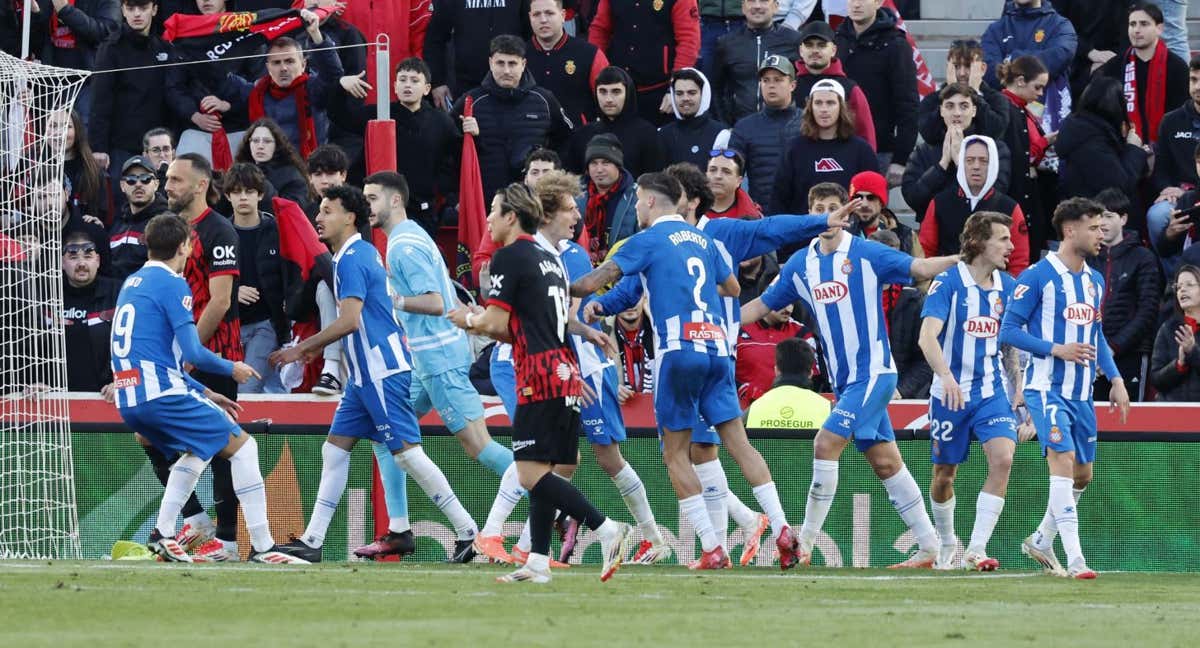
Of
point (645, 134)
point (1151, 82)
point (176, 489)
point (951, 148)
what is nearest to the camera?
point (176, 489)

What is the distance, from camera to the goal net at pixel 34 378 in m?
12.7

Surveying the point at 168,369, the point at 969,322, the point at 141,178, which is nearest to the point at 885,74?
the point at 969,322

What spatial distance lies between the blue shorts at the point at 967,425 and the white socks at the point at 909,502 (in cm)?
34

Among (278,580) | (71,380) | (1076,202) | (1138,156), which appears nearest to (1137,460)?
(1076,202)

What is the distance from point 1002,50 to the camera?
17672 millimetres

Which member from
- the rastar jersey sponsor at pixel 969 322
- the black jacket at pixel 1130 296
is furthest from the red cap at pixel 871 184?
the black jacket at pixel 1130 296

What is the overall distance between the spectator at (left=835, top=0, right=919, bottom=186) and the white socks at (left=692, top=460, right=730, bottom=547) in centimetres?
544

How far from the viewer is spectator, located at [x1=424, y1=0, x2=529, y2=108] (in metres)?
17.1

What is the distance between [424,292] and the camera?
1201 cm

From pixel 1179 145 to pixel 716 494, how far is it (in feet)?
20.6

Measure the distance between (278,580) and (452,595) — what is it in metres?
1.20

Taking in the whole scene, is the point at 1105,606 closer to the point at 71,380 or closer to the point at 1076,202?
the point at 1076,202

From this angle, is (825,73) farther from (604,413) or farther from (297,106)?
(604,413)

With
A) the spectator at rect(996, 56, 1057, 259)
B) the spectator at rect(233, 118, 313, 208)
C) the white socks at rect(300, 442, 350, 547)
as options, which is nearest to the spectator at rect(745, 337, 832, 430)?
the white socks at rect(300, 442, 350, 547)
